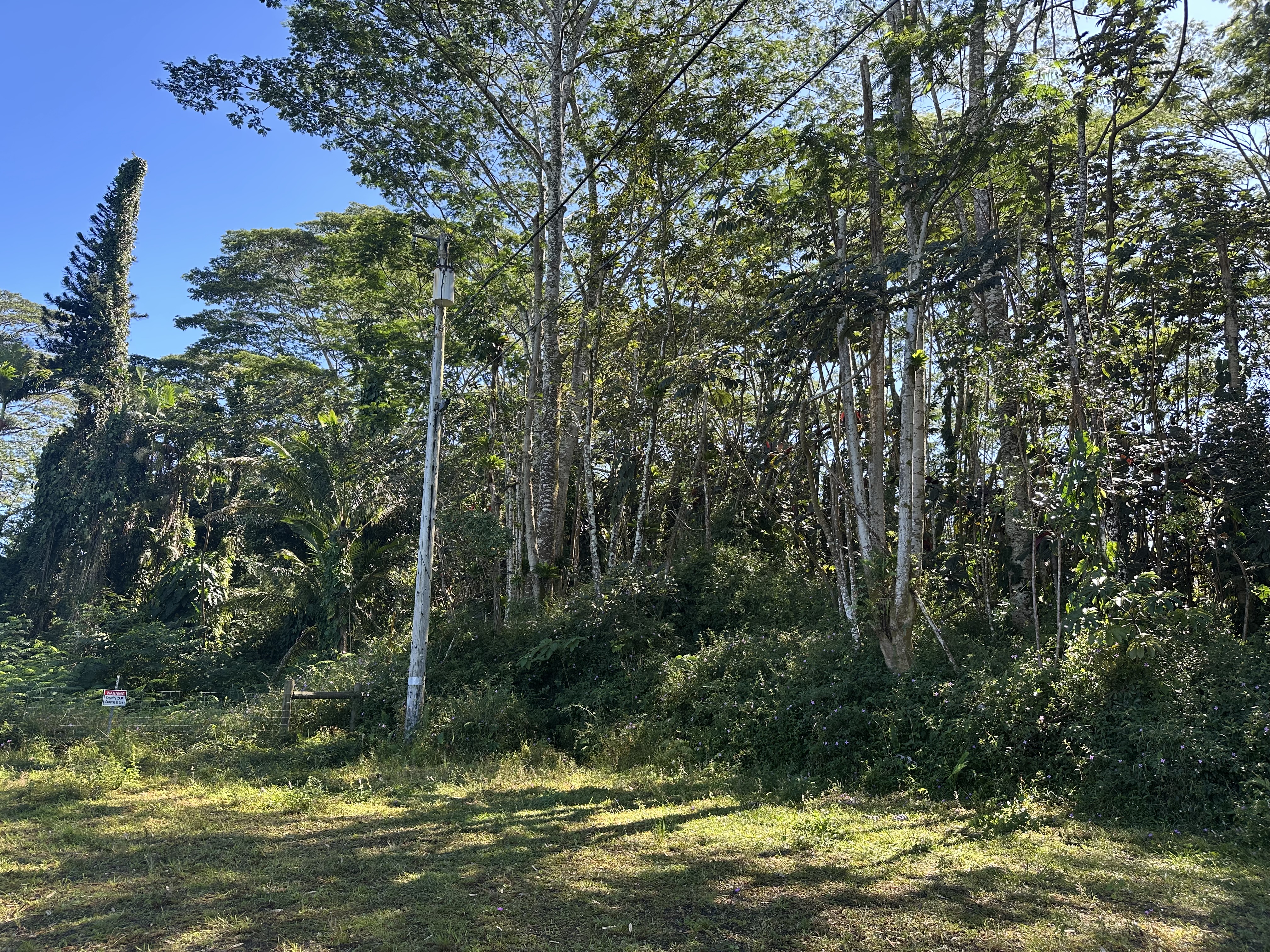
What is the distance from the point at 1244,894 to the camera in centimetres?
423

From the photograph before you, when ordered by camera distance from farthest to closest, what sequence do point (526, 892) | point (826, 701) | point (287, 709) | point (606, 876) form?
point (287, 709)
point (826, 701)
point (606, 876)
point (526, 892)

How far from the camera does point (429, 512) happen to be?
9258mm

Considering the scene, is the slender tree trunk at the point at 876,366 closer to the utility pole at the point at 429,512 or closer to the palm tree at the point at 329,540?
the utility pole at the point at 429,512

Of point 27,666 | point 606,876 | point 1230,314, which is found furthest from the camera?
point 27,666

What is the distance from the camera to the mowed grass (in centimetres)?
387

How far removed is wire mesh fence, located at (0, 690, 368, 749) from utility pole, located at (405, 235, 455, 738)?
3.71 ft

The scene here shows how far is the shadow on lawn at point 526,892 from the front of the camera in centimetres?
385

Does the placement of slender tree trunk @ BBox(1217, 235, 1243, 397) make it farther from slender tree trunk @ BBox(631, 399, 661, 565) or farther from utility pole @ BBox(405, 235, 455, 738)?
utility pole @ BBox(405, 235, 455, 738)

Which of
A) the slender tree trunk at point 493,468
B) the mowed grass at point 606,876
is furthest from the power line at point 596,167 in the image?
the mowed grass at point 606,876

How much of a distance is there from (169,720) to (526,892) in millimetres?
7066

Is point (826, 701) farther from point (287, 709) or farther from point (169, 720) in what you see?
point (169, 720)

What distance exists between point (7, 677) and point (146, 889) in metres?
8.78

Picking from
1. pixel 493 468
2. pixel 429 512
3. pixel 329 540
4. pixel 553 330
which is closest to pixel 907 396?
pixel 429 512

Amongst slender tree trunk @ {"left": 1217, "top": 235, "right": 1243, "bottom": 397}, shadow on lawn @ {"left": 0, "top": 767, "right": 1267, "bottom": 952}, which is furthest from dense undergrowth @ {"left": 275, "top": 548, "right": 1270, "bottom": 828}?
slender tree trunk @ {"left": 1217, "top": 235, "right": 1243, "bottom": 397}
